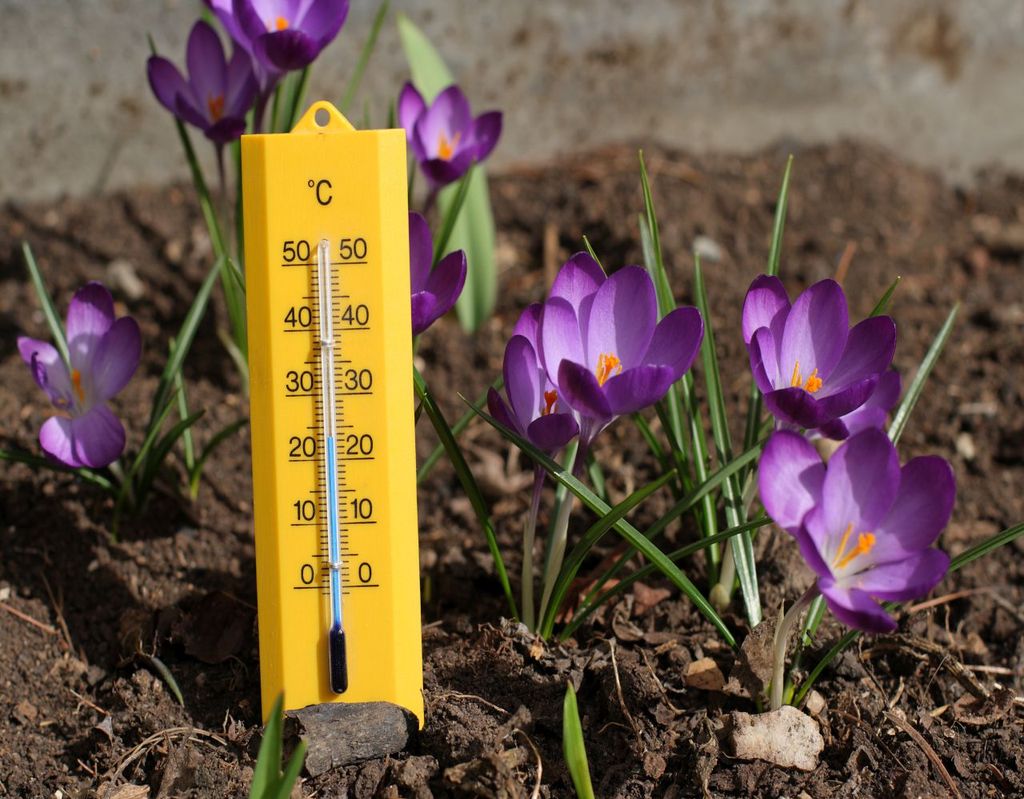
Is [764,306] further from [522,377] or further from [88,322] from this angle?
[88,322]

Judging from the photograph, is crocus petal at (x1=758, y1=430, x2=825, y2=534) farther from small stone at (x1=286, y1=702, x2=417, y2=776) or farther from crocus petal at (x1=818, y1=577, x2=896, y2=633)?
small stone at (x1=286, y1=702, x2=417, y2=776)

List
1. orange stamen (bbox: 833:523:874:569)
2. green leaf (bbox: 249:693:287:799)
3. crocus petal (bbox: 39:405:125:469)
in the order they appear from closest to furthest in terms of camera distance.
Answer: green leaf (bbox: 249:693:287:799)
orange stamen (bbox: 833:523:874:569)
crocus petal (bbox: 39:405:125:469)

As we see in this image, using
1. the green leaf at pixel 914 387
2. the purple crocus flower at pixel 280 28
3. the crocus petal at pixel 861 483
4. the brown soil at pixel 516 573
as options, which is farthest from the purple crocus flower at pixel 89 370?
the green leaf at pixel 914 387

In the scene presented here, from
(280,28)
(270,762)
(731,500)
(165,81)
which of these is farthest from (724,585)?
(165,81)

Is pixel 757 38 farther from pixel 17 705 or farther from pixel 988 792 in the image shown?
pixel 17 705

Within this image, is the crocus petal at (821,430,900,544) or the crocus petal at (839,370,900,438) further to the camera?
the crocus petal at (839,370,900,438)

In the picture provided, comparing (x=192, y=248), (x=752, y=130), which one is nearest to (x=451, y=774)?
(x=192, y=248)

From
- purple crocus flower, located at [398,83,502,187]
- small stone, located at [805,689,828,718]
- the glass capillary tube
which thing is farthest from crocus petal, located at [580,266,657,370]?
purple crocus flower, located at [398,83,502,187]
